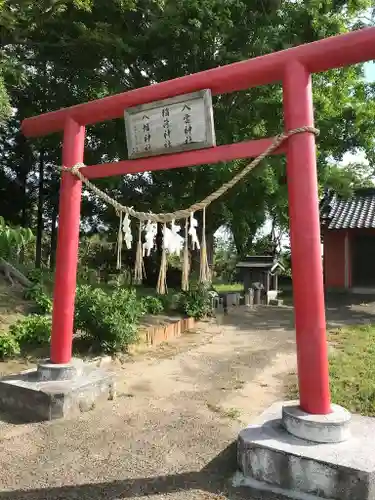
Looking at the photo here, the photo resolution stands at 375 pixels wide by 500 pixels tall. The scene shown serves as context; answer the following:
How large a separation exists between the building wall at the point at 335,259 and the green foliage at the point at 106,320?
11402 mm

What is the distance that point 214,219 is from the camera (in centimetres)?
1234

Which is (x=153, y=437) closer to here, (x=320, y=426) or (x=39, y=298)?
(x=320, y=426)

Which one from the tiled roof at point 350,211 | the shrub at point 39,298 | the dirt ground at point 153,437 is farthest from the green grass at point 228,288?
the dirt ground at point 153,437

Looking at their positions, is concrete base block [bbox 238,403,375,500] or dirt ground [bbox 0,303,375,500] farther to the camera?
dirt ground [bbox 0,303,375,500]

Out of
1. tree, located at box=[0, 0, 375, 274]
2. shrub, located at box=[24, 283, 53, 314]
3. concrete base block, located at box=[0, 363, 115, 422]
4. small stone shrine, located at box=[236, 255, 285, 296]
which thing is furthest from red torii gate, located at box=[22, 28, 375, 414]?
small stone shrine, located at box=[236, 255, 285, 296]

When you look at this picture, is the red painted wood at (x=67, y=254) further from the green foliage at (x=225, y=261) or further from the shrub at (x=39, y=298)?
the green foliage at (x=225, y=261)

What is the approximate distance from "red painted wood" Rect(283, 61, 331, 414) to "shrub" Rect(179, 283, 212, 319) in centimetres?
681

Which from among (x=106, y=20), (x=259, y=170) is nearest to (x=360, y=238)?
(x=259, y=170)

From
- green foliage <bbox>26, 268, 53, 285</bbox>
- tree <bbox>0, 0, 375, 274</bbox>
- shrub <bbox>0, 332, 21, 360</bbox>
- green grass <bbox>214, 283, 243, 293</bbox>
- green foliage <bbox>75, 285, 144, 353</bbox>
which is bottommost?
shrub <bbox>0, 332, 21, 360</bbox>

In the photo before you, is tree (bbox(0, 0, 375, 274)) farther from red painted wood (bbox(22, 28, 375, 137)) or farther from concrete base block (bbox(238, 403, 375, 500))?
concrete base block (bbox(238, 403, 375, 500))

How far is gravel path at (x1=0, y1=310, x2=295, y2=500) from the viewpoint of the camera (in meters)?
3.09

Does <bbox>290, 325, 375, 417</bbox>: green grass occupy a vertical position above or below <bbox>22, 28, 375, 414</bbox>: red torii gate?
below

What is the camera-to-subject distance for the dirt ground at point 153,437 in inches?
122

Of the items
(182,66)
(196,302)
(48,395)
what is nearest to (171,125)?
(48,395)
